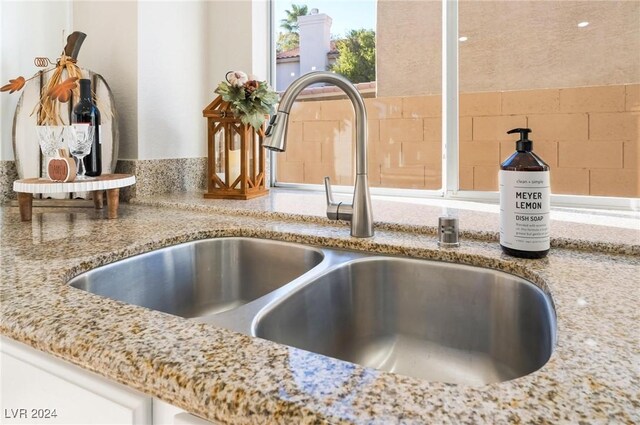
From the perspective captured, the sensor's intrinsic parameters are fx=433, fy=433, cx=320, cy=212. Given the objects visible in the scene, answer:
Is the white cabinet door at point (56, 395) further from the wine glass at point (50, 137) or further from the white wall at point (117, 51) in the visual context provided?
the white wall at point (117, 51)

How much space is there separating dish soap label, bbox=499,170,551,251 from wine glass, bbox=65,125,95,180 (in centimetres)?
111

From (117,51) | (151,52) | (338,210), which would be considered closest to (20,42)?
(117,51)

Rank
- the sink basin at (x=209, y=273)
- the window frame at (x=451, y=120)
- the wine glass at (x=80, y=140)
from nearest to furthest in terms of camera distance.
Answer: the sink basin at (x=209, y=273) → the wine glass at (x=80, y=140) → the window frame at (x=451, y=120)

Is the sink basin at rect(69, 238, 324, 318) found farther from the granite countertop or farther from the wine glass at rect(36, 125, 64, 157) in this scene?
the wine glass at rect(36, 125, 64, 157)

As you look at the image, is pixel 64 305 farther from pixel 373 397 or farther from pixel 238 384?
pixel 373 397

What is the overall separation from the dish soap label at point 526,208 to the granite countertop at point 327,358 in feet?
0.13

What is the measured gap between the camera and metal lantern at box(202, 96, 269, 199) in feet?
4.90

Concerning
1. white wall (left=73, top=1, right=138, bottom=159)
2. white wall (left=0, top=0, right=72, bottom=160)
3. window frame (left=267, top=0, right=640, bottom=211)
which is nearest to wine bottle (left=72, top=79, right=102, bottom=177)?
white wall (left=73, top=1, right=138, bottom=159)

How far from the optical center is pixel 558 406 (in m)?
0.37

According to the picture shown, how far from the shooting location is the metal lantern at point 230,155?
58.8 inches

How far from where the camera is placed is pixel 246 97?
1.45 m

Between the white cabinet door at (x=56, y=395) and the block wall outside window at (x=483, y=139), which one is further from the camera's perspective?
the block wall outside window at (x=483, y=139)

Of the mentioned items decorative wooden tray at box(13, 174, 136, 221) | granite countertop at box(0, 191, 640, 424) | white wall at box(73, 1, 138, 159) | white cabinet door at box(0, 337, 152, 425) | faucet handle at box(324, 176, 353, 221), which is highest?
white wall at box(73, 1, 138, 159)

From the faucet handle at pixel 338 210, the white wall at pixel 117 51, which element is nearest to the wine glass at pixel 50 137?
the white wall at pixel 117 51
